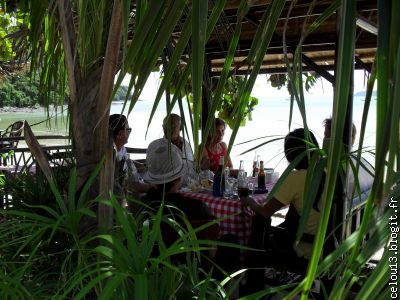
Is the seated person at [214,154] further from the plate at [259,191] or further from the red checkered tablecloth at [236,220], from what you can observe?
the red checkered tablecloth at [236,220]

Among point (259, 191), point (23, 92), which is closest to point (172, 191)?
point (259, 191)

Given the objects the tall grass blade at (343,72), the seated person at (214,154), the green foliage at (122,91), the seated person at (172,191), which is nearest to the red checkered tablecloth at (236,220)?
the seated person at (172,191)

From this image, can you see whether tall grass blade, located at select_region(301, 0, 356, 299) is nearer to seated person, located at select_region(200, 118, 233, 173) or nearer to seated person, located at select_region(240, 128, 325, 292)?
seated person, located at select_region(240, 128, 325, 292)

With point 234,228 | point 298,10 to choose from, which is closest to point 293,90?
point 234,228

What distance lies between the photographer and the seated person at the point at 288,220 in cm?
210

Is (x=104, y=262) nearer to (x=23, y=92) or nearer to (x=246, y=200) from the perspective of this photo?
(x=246, y=200)

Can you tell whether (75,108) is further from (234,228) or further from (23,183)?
(234,228)

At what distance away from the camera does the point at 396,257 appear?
0.48 metres

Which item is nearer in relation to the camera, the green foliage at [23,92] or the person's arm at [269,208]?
the green foliage at [23,92]

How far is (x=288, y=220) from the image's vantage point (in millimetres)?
2227

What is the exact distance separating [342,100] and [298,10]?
2.93 metres

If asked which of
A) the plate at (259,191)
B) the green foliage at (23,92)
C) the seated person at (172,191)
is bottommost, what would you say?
the plate at (259,191)

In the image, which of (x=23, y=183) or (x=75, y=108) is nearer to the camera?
(x=75, y=108)

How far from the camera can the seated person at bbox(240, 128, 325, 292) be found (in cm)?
210
